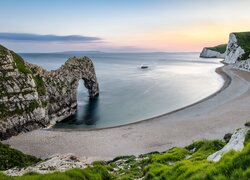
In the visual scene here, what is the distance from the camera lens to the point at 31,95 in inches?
2283

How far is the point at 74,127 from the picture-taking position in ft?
200

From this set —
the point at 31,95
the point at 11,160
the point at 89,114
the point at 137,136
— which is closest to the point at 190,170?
the point at 11,160

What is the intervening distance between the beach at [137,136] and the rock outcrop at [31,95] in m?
3.27

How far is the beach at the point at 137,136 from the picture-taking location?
41562 mm

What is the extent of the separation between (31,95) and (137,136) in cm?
2513

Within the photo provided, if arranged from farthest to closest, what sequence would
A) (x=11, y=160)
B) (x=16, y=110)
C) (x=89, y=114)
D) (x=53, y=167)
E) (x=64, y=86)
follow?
(x=64, y=86) < (x=89, y=114) < (x=16, y=110) < (x=11, y=160) < (x=53, y=167)

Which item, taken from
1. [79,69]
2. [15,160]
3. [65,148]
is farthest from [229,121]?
[79,69]

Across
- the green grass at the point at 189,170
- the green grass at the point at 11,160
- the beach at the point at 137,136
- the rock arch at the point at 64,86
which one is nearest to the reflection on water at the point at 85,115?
the rock arch at the point at 64,86

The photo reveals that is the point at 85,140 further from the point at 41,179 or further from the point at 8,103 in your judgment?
the point at 41,179

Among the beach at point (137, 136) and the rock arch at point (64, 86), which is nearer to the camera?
the beach at point (137, 136)

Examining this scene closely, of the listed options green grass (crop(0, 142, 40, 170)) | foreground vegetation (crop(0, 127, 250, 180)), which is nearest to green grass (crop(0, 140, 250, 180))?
foreground vegetation (crop(0, 127, 250, 180))

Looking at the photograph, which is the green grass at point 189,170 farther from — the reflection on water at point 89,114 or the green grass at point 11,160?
the reflection on water at point 89,114

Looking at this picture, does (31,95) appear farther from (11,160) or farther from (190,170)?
(190,170)

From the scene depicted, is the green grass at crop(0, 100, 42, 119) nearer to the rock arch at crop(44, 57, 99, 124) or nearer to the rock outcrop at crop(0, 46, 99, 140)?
the rock outcrop at crop(0, 46, 99, 140)
